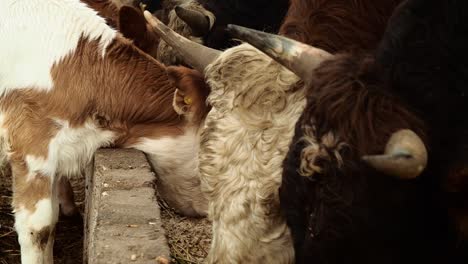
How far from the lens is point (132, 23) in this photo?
14.7 feet

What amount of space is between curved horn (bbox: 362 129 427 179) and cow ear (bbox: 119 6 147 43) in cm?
242

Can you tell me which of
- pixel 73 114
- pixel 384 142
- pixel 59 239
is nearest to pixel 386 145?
pixel 384 142

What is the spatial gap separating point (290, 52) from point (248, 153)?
482 mm

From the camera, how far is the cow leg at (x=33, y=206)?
4309 mm

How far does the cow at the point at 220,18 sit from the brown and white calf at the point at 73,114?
0.43 meters

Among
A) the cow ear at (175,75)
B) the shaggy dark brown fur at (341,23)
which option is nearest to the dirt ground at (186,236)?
the cow ear at (175,75)

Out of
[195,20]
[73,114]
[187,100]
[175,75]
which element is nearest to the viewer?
[175,75]

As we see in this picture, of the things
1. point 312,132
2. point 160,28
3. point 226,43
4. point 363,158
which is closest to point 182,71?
point 160,28

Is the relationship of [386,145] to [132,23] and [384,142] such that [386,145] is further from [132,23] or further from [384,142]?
[132,23]

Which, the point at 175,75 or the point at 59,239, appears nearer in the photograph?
the point at 175,75

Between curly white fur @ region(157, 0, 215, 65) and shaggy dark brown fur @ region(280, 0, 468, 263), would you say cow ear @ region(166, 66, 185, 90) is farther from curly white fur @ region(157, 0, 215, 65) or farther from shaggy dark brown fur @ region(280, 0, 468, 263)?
shaggy dark brown fur @ region(280, 0, 468, 263)

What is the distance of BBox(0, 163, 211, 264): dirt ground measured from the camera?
418 centimetres

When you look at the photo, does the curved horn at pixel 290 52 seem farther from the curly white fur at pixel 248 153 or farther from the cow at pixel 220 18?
the cow at pixel 220 18

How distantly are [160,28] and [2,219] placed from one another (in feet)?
7.68
